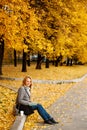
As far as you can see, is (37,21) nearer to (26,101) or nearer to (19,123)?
(26,101)

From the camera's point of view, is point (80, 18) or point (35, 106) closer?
point (35, 106)

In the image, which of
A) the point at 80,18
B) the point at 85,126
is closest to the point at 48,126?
the point at 85,126

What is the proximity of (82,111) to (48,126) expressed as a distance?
3.37m

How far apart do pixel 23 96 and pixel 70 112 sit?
2.36 metres

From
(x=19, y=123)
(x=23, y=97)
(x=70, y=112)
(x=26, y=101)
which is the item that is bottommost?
(x=70, y=112)

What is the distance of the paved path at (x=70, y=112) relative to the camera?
11656mm

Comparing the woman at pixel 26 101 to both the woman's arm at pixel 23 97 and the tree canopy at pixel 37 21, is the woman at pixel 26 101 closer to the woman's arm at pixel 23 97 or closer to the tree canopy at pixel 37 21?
the woman's arm at pixel 23 97

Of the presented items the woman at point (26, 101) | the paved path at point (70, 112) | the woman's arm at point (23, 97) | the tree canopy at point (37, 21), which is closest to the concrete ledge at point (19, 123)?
the woman at point (26, 101)

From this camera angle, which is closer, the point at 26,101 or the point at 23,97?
the point at 26,101

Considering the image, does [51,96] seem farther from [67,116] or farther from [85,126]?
[85,126]

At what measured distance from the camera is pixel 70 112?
570 inches

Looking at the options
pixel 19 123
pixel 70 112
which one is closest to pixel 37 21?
pixel 70 112

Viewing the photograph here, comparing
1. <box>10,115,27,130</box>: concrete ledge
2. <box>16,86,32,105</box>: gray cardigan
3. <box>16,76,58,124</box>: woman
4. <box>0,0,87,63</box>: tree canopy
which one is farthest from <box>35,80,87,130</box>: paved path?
<box>0,0,87,63</box>: tree canopy

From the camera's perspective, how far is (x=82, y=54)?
188 ft
